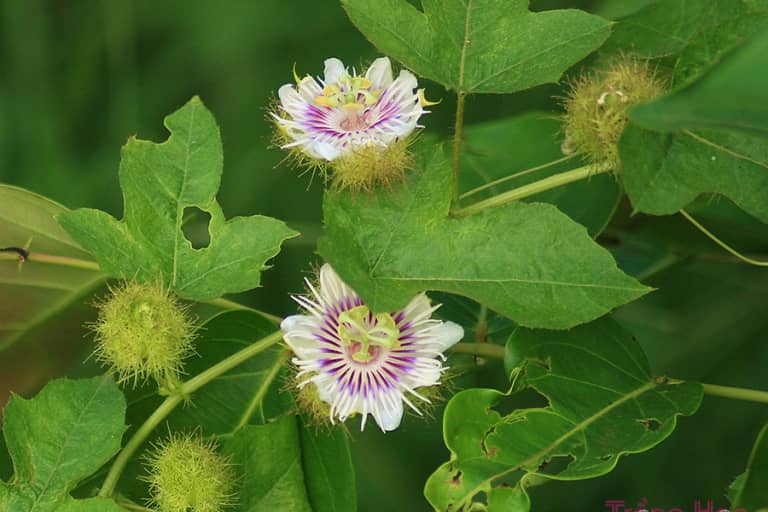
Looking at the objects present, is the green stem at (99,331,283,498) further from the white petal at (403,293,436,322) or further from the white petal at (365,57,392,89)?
the white petal at (365,57,392,89)

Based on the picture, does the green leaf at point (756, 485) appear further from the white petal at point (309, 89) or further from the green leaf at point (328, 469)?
the white petal at point (309, 89)

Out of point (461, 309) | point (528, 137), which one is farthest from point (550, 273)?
point (528, 137)

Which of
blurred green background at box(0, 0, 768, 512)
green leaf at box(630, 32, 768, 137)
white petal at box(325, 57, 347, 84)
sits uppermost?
green leaf at box(630, 32, 768, 137)

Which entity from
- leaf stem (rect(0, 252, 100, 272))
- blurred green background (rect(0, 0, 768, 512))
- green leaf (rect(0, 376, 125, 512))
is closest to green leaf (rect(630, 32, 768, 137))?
green leaf (rect(0, 376, 125, 512))

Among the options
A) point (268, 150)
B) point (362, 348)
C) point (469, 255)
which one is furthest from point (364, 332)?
point (268, 150)

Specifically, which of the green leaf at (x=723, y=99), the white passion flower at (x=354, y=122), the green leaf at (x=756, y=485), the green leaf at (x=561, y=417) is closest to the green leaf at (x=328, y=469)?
the green leaf at (x=561, y=417)

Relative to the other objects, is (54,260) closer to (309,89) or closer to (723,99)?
(309,89)
